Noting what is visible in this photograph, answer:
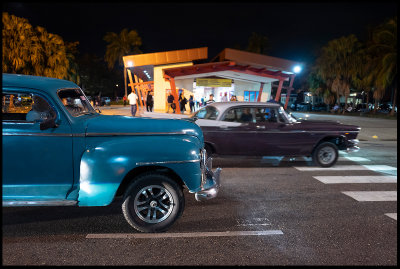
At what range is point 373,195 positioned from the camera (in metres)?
5.88

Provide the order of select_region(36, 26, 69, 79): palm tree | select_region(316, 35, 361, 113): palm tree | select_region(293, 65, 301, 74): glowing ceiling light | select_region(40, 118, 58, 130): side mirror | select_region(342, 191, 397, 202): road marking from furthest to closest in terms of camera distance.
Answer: select_region(316, 35, 361, 113): palm tree
select_region(293, 65, 301, 74): glowing ceiling light
select_region(36, 26, 69, 79): palm tree
select_region(342, 191, 397, 202): road marking
select_region(40, 118, 58, 130): side mirror

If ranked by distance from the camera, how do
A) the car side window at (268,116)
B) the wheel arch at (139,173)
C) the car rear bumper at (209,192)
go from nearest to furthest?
the wheel arch at (139,173) < the car rear bumper at (209,192) < the car side window at (268,116)

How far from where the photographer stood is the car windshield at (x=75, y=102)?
4188 mm

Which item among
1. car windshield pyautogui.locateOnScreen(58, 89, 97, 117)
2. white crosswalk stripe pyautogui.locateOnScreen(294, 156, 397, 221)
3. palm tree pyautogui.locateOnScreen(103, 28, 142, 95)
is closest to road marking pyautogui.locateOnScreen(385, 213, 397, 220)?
white crosswalk stripe pyautogui.locateOnScreen(294, 156, 397, 221)

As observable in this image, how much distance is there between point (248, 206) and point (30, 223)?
3330 millimetres

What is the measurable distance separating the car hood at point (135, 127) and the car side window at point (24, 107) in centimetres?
57

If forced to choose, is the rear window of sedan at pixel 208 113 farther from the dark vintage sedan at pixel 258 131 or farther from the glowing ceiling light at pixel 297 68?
the glowing ceiling light at pixel 297 68

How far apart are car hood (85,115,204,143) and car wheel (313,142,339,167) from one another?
4995mm

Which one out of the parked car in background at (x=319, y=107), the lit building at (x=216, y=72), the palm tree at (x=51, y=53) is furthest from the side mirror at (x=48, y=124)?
the parked car in background at (x=319, y=107)

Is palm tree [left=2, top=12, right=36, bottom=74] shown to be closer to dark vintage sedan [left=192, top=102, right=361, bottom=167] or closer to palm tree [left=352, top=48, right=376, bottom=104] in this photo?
dark vintage sedan [left=192, top=102, right=361, bottom=167]

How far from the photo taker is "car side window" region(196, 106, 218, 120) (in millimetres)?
8016

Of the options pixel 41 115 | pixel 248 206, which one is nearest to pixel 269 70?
pixel 248 206

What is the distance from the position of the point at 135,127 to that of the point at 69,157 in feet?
2.98

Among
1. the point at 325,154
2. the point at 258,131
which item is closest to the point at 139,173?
the point at 258,131
